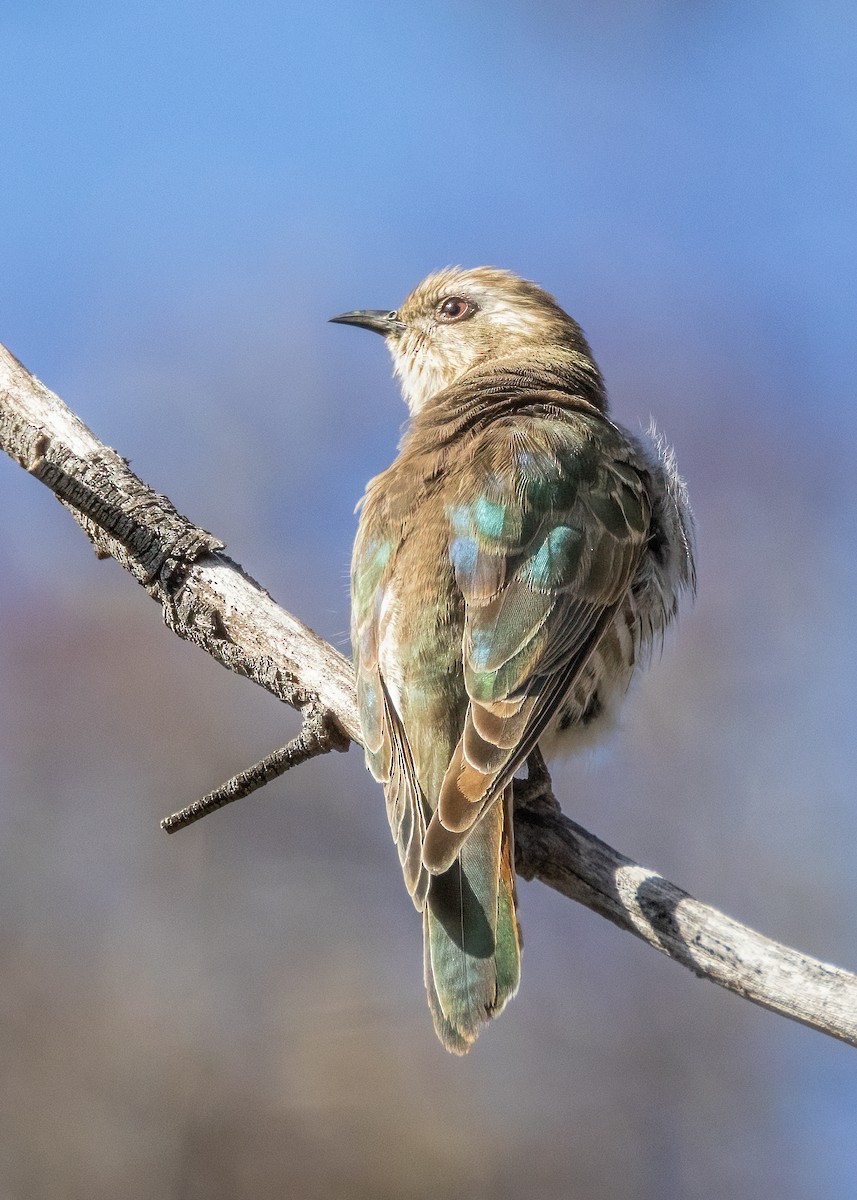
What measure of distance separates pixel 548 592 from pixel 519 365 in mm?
1794

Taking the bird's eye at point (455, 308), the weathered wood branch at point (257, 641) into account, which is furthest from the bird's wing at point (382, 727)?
the bird's eye at point (455, 308)

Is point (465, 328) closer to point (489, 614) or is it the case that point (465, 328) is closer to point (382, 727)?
point (489, 614)

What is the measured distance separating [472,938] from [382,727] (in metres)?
0.77

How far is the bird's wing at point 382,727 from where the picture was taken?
387 centimetres

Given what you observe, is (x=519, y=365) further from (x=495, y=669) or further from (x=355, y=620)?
(x=495, y=669)

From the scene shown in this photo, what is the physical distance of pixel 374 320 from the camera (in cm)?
675

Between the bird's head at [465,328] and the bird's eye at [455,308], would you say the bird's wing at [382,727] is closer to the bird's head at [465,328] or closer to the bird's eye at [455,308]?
the bird's head at [465,328]

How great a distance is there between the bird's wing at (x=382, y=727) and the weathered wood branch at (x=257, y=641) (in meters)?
0.14

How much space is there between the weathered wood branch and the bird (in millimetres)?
188

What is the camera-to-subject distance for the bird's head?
20.2 feet

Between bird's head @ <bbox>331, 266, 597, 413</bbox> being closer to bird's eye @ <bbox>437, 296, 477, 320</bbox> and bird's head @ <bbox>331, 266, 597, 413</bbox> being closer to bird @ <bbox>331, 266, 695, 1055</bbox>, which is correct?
bird's eye @ <bbox>437, 296, 477, 320</bbox>

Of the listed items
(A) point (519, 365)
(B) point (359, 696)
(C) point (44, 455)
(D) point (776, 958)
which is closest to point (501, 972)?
(D) point (776, 958)

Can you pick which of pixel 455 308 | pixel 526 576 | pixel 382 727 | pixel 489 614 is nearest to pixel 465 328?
pixel 455 308

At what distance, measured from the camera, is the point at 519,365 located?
18.8 feet
